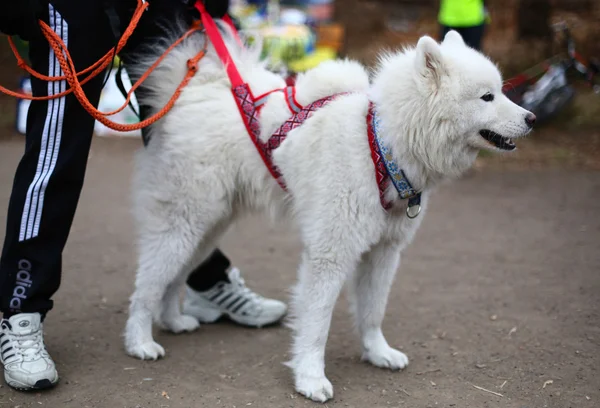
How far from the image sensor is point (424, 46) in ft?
9.34

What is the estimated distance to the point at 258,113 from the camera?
3.33 meters

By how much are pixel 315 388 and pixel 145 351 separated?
2.92 feet

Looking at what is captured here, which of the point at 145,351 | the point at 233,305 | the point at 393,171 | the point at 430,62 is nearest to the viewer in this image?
the point at 430,62

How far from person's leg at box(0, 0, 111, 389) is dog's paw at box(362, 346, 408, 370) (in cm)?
146

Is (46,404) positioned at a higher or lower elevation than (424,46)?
lower

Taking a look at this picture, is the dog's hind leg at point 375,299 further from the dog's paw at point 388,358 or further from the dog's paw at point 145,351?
the dog's paw at point 145,351

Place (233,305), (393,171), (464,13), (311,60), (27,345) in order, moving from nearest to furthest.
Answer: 1. (393,171)
2. (27,345)
3. (233,305)
4. (464,13)
5. (311,60)

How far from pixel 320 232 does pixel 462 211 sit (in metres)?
3.25

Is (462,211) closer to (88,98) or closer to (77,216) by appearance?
(77,216)

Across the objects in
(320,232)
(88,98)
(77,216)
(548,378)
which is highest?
(88,98)

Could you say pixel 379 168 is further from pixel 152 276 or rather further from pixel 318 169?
pixel 152 276

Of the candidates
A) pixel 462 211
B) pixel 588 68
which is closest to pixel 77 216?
pixel 462 211

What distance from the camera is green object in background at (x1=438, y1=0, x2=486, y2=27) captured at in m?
6.86

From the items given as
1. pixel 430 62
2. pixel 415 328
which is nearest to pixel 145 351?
pixel 415 328
